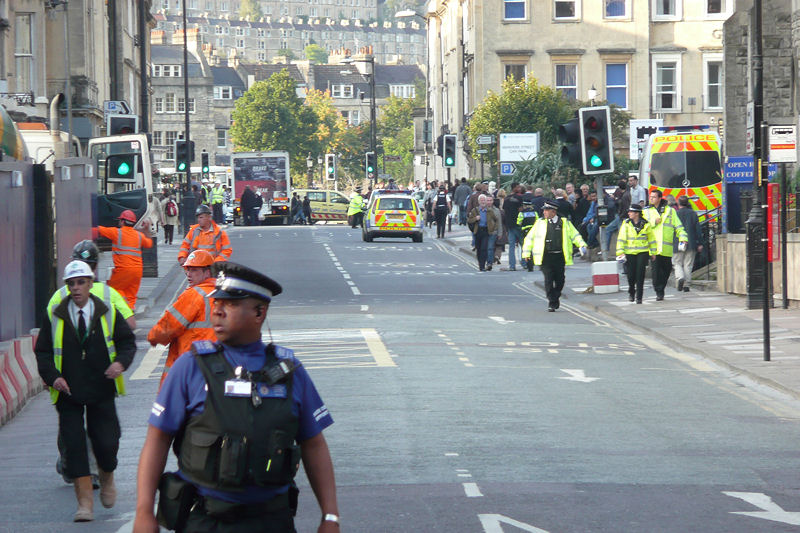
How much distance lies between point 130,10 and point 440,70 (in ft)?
73.9

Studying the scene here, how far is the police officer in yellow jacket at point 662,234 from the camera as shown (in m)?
25.2

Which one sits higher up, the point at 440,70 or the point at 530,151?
the point at 440,70

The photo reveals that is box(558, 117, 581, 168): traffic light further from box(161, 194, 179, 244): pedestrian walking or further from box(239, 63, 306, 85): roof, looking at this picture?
box(239, 63, 306, 85): roof

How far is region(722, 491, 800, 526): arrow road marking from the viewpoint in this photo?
860 cm

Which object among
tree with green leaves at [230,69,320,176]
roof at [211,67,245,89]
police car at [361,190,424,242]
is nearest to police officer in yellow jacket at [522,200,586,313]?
police car at [361,190,424,242]

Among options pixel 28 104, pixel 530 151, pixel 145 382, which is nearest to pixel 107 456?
pixel 145 382

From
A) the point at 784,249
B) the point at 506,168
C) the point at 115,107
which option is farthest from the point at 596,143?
the point at 506,168

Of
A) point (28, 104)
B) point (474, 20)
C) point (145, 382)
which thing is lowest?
point (145, 382)

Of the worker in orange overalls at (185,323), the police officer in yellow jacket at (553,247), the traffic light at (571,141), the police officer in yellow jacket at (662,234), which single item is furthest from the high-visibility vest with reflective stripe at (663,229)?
the worker in orange overalls at (185,323)

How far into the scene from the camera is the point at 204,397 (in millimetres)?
5055

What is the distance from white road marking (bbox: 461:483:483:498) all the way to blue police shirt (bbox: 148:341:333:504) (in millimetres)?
4182

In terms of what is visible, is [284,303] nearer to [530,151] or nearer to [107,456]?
[107,456]

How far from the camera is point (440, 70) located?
8375cm

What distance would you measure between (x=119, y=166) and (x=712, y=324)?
18518mm
